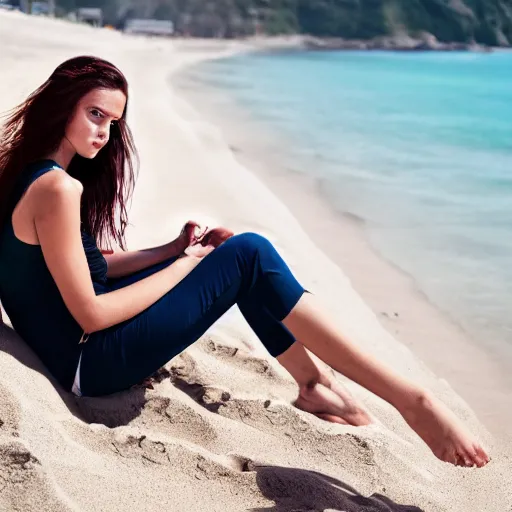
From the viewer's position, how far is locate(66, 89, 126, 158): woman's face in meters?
2.54

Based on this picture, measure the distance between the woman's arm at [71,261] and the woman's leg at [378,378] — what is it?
48cm

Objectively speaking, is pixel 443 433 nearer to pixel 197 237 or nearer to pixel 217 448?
pixel 217 448

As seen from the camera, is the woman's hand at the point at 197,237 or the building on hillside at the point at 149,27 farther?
Result: the building on hillside at the point at 149,27

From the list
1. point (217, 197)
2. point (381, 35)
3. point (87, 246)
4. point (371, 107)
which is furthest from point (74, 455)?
point (381, 35)

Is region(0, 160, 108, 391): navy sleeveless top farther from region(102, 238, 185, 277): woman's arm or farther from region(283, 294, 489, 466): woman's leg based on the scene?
region(283, 294, 489, 466): woman's leg

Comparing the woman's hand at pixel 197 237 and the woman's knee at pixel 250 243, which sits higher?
the woman's knee at pixel 250 243

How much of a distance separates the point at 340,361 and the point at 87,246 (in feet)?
2.86

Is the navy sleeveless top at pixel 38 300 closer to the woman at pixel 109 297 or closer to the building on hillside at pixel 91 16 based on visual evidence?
the woman at pixel 109 297

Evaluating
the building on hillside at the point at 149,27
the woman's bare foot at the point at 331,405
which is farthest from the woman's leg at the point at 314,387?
the building on hillside at the point at 149,27

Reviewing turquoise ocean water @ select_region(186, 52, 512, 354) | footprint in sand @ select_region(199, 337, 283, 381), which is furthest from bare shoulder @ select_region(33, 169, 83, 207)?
turquoise ocean water @ select_region(186, 52, 512, 354)

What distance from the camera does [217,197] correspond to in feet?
24.0

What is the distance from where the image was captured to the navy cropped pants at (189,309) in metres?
2.47

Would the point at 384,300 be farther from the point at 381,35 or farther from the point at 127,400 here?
the point at 381,35

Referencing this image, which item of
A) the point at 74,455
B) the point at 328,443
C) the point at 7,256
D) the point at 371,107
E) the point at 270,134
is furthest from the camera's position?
the point at 371,107
